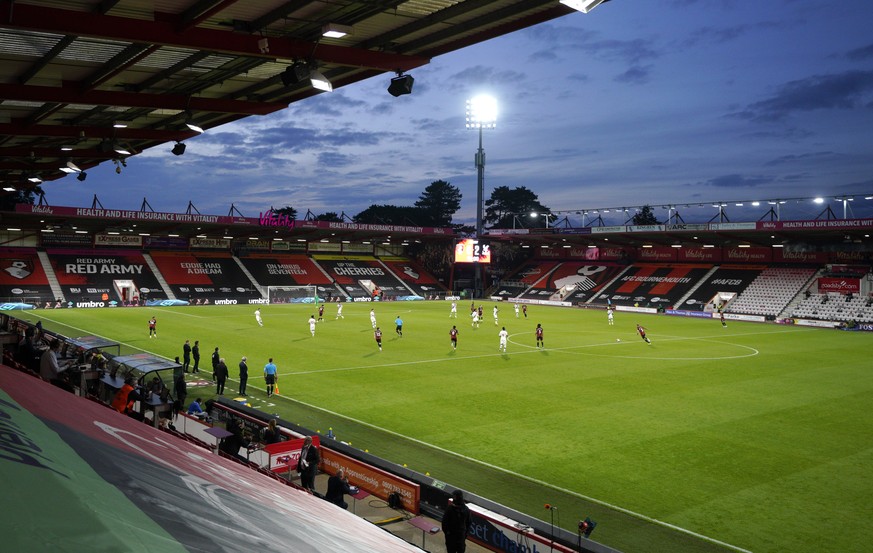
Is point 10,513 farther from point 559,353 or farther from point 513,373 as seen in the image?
point 559,353

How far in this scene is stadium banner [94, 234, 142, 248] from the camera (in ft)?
216

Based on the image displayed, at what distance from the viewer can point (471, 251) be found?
3068 inches

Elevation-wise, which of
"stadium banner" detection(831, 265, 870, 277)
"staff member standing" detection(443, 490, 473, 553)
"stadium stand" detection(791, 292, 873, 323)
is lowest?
"staff member standing" detection(443, 490, 473, 553)

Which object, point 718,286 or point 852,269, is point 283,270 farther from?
point 852,269

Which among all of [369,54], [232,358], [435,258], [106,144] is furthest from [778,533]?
[435,258]

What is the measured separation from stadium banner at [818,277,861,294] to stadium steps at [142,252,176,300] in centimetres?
6461

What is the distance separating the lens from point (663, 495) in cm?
1318

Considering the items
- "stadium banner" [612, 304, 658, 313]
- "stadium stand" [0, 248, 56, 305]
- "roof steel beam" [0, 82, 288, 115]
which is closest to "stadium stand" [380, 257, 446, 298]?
"stadium banner" [612, 304, 658, 313]

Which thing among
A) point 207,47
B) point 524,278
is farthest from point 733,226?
point 207,47

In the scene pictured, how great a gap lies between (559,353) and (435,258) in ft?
192

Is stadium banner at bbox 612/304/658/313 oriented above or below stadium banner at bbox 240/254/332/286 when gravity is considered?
below

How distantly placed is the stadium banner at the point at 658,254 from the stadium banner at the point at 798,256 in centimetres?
1191

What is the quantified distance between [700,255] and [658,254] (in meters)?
5.54

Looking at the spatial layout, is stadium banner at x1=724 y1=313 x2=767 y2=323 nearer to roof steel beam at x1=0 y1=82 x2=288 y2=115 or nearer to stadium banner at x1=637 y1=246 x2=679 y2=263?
stadium banner at x1=637 y1=246 x2=679 y2=263
